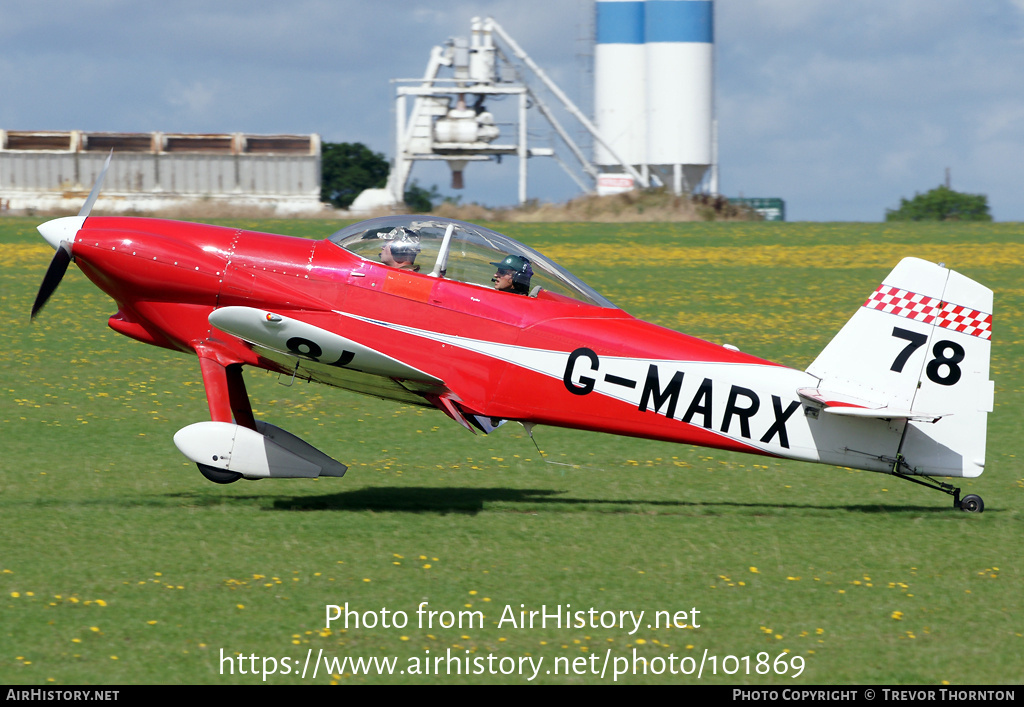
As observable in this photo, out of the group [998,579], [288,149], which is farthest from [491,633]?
[288,149]

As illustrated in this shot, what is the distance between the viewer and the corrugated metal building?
58.3m

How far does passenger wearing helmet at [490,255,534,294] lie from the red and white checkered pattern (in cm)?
291

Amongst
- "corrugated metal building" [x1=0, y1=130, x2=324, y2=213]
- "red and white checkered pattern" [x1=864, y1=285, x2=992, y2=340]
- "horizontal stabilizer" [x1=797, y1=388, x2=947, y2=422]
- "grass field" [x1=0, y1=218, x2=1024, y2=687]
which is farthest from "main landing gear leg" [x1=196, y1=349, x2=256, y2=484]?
"corrugated metal building" [x1=0, y1=130, x2=324, y2=213]

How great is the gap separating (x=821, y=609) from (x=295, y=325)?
4.51 meters

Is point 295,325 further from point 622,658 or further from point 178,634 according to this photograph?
point 622,658

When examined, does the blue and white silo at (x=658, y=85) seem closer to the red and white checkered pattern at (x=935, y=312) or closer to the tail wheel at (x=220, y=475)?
the red and white checkered pattern at (x=935, y=312)

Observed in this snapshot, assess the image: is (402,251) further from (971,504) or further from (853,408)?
(971,504)

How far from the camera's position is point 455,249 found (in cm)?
960

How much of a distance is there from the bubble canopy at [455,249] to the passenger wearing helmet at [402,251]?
39 mm

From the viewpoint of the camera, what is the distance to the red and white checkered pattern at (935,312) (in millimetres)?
9148

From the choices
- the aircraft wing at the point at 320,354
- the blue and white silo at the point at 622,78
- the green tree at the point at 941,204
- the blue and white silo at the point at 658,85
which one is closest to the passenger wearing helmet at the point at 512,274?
the aircraft wing at the point at 320,354


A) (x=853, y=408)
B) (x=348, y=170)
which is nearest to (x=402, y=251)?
(x=853, y=408)

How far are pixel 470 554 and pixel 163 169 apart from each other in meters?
54.9

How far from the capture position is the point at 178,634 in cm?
674
